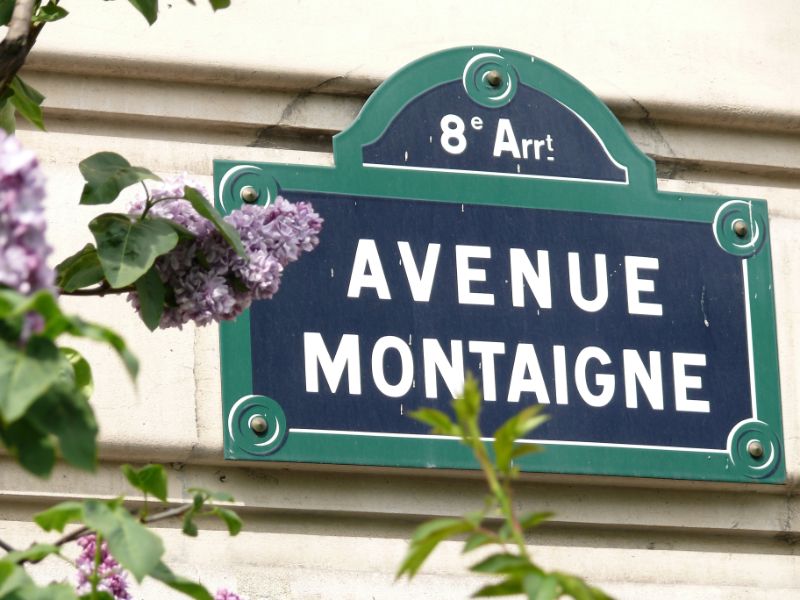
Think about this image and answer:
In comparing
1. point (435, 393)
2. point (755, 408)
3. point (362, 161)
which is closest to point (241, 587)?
point (435, 393)

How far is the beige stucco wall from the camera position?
307 centimetres

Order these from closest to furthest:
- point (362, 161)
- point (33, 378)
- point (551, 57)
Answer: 1. point (33, 378)
2. point (362, 161)
3. point (551, 57)

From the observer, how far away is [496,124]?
338 cm

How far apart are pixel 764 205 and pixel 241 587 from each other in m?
1.23

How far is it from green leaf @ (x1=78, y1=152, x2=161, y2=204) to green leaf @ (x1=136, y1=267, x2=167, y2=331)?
0.35 feet

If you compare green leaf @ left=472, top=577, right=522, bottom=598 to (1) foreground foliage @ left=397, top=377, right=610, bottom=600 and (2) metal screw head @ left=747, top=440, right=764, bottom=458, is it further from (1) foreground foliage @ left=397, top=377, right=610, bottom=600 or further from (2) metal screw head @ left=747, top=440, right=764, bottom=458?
(2) metal screw head @ left=747, top=440, right=764, bottom=458

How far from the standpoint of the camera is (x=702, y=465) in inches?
129

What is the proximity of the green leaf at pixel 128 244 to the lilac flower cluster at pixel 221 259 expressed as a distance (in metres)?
0.05

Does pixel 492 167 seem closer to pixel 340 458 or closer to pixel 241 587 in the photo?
pixel 340 458

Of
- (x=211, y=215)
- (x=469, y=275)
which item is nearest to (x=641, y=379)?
(x=469, y=275)

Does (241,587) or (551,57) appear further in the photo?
(551,57)

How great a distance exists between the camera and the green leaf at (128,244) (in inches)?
78.9

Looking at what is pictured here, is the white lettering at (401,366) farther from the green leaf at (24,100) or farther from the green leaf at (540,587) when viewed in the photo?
the green leaf at (540,587)

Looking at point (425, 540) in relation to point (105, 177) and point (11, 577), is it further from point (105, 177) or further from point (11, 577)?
point (105, 177)
